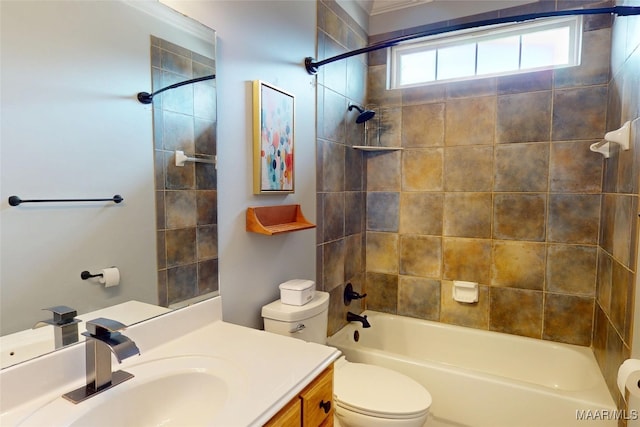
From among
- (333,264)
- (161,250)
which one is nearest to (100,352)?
(161,250)

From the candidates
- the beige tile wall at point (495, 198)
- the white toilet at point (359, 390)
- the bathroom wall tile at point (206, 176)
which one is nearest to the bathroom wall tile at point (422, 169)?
the beige tile wall at point (495, 198)

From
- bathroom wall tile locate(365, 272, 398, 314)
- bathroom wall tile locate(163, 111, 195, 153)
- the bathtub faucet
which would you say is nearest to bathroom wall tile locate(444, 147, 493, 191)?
bathroom wall tile locate(365, 272, 398, 314)

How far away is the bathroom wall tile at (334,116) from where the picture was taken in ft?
7.18

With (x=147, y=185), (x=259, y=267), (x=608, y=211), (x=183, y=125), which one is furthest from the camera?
(x=608, y=211)

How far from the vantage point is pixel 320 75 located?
2111 mm

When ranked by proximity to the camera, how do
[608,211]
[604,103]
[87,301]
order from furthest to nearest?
[604,103]
[608,211]
[87,301]

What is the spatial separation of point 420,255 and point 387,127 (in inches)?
40.8

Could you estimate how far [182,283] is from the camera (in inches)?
51.2

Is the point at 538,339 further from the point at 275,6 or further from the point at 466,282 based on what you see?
the point at 275,6

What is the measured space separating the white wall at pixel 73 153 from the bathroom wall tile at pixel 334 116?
3.77 ft

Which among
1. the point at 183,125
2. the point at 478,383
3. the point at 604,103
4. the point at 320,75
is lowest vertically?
the point at 478,383

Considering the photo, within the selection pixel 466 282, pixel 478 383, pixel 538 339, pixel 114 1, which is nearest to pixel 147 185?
pixel 114 1

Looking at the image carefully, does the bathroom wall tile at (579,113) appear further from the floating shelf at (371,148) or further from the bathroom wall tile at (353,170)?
the bathroom wall tile at (353,170)

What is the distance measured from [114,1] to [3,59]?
0.38m
